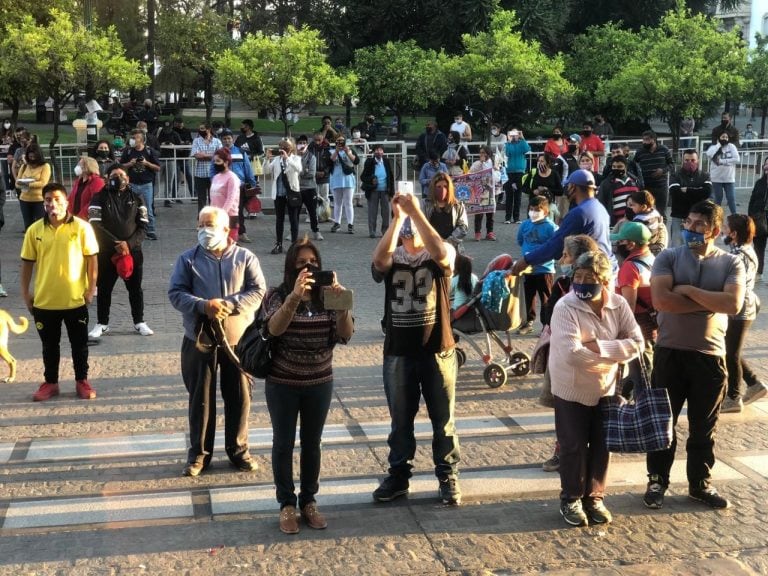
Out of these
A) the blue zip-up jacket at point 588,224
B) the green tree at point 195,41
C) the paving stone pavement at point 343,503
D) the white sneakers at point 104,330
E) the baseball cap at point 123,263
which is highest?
the green tree at point 195,41

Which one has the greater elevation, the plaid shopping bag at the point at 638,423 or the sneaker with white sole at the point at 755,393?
the plaid shopping bag at the point at 638,423

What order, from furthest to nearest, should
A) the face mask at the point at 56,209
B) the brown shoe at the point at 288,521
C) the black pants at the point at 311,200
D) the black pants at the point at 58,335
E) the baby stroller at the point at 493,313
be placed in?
1. the black pants at the point at 311,200
2. the baby stroller at the point at 493,313
3. the black pants at the point at 58,335
4. the face mask at the point at 56,209
5. the brown shoe at the point at 288,521

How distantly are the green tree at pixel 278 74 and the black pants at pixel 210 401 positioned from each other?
16.8 meters

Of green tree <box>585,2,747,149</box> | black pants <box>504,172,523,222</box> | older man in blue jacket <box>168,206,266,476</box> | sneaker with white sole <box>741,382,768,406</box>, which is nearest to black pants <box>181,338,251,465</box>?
older man in blue jacket <box>168,206,266,476</box>

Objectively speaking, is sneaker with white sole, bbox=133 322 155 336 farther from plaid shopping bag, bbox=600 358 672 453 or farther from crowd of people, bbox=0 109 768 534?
plaid shopping bag, bbox=600 358 672 453

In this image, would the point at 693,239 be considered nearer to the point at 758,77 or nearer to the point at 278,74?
the point at 278,74

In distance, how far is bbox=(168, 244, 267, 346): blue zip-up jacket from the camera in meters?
6.84

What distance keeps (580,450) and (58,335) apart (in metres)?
4.85

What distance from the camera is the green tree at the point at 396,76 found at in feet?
96.0

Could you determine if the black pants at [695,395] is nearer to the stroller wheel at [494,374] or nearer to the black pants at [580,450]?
the black pants at [580,450]

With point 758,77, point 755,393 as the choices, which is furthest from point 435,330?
point 758,77

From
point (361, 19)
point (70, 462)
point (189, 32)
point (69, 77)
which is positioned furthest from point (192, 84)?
point (70, 462)

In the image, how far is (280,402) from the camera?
5.87 m

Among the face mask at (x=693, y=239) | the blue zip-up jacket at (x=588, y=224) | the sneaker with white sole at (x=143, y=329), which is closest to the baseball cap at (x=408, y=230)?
the face mask at (x=693, y=239)
